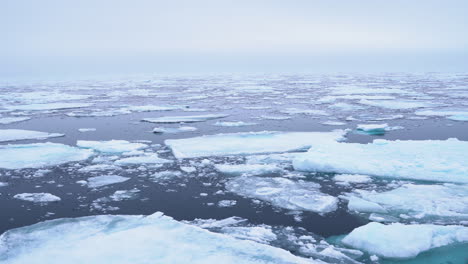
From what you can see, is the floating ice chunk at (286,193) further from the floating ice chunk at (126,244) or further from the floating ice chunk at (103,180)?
the floating ice chunk at (103,180)

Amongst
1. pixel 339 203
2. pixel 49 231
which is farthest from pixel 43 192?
pixel 339 203

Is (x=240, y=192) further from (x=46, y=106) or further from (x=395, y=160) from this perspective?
(x=46, y=106)

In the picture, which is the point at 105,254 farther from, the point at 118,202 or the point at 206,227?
the point at 118,202

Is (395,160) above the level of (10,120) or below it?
above

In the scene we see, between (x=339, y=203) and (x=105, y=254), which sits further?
(x=339, y=203)

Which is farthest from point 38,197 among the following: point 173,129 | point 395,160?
point 395,160
